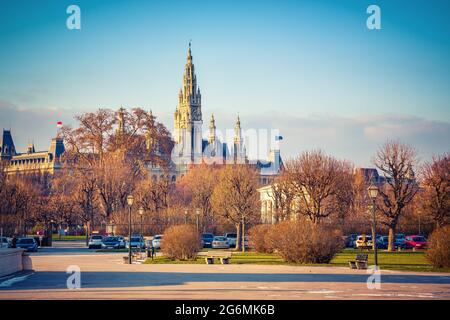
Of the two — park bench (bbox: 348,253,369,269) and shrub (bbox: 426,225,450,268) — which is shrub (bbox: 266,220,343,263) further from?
shrub (bbox: 426,225,450,268)

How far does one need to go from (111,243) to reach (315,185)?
1803 centimetres

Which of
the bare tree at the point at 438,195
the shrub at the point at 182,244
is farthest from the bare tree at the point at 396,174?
the shrub at the point at 182,244

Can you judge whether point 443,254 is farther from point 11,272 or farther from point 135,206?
point 135,206

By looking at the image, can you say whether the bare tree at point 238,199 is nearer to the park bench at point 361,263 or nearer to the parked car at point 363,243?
the parked car at point 363,243

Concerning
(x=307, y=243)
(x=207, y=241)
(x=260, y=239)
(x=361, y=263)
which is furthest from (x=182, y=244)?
(x=207, y=241)

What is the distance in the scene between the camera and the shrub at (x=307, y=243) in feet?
129

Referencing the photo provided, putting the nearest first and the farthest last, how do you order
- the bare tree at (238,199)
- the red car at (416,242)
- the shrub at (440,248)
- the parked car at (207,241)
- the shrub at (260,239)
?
the shrub at (440,248)
the shrub at (260,239)
the bare tree at (238,199)
the red car at (416,242)
the parked car at (207,241)

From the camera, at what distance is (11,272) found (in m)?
32.2

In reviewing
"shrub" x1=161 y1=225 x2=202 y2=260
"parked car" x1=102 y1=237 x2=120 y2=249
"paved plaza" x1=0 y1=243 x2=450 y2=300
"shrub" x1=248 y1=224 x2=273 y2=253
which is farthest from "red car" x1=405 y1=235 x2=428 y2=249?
"paved plaza" x1=0 y1=243 x2=450 y2=300

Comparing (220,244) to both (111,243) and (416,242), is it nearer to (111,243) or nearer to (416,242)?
(111,243)

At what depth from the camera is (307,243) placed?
39531 mm

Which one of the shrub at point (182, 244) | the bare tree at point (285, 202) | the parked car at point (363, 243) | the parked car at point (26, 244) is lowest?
the parked car at point (363, 243)

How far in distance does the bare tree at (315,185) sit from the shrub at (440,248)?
2239 cm

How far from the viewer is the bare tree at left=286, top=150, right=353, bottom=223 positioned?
62.5m
